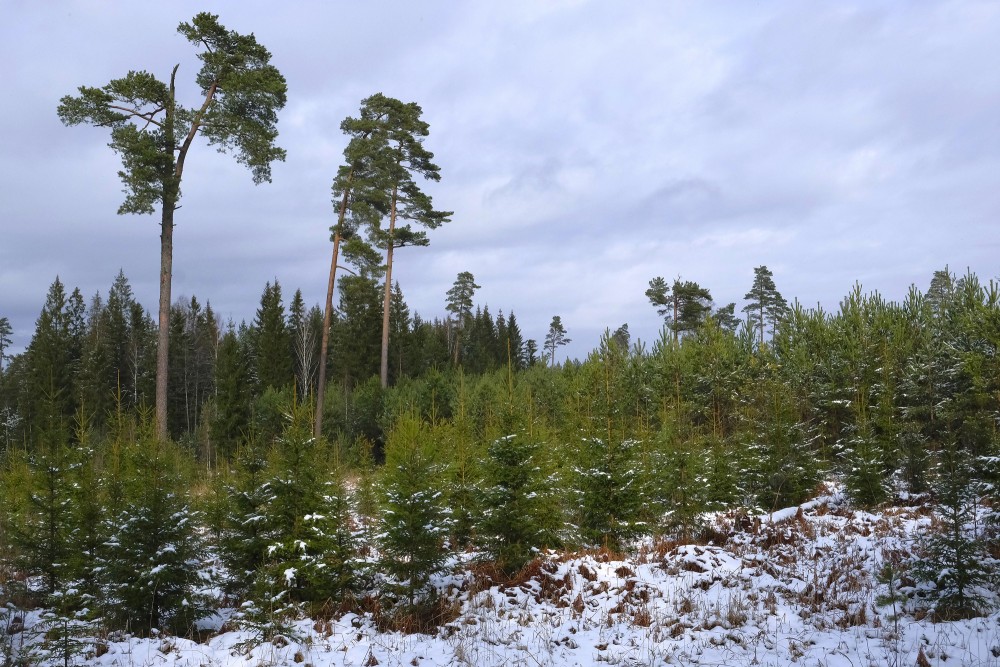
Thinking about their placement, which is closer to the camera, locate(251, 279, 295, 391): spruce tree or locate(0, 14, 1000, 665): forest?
locate(0, 14, 1000, 665): forest

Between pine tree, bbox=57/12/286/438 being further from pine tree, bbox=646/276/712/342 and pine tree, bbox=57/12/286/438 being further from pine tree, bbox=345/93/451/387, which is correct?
pine tree, bbox=646/276/712/342

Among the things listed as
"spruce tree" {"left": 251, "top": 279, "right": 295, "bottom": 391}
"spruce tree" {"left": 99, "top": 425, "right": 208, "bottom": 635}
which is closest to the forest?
"spruce tree" {"left": 99, "top": 425, "right": 208, "bottom": 635}

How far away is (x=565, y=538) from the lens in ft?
34.4

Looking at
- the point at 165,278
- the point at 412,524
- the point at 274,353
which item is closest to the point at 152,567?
the point at 412,524

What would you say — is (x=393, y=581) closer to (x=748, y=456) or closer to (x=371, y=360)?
(x=748, y=456)

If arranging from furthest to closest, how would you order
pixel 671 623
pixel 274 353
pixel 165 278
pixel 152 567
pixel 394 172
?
pixel 274 353, pixel 394 172, pixel 165 278, pixel 152 567, pixel 671 623

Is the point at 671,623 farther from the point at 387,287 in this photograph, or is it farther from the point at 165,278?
the point at 387,287

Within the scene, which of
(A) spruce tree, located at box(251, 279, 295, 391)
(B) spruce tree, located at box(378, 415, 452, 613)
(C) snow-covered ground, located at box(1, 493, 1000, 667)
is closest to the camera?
(C) snow-covered ground, located at box(1, 493, 1000, 667)

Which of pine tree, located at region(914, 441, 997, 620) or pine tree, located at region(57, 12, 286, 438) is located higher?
pine tree, located at region(57, 12, 286, 438)

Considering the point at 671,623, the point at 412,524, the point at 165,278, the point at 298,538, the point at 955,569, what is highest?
the point at 165,278

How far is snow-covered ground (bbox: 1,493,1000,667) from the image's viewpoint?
6633 millimetres

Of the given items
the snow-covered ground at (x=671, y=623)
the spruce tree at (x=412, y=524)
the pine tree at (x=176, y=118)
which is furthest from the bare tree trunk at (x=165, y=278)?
the spruce tree at (x=412, y=524)

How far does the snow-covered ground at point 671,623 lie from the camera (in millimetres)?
6633

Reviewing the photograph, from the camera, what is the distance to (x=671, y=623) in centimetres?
752
